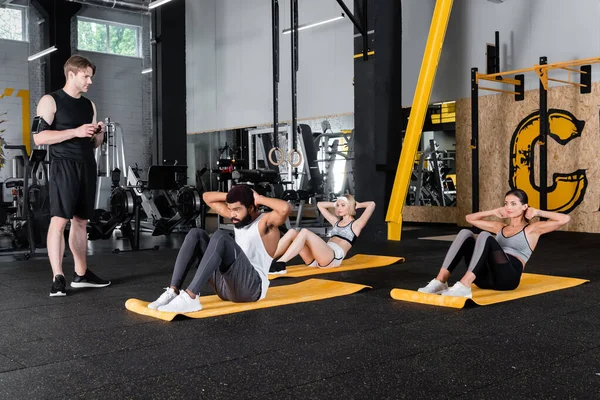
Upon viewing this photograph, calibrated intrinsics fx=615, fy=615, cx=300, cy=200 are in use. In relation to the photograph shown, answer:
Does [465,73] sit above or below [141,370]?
above

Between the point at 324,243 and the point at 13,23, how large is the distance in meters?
11.5

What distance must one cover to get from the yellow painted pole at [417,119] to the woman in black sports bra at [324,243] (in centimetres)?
215

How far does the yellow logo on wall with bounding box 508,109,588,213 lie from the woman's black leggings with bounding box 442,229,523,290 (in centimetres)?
483

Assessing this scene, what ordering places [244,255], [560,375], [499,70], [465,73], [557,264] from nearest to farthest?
1. [560,375]
2. [244,255]
3. [557,264]
4. [499,70]
5. [465,73]

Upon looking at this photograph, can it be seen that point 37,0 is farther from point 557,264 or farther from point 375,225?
point 557,264

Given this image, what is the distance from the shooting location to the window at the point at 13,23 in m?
13.4

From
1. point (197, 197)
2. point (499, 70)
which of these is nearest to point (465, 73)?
point (499, 70)

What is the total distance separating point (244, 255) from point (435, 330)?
103 cm

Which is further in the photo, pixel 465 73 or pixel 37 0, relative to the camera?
pixel 37 0

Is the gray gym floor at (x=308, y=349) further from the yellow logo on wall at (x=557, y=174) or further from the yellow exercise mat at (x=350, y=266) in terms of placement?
the yellow logo on wall at (x=557, y=174)

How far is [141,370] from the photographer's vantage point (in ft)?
7.61

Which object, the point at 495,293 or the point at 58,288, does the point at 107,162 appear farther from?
the point at 495,293

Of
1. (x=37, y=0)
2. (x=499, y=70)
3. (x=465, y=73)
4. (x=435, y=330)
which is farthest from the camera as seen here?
(x=37, y=0)

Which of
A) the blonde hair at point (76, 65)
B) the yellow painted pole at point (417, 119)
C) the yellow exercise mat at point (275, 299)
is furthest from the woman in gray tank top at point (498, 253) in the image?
the yellow painted pole at point (417, 119)
